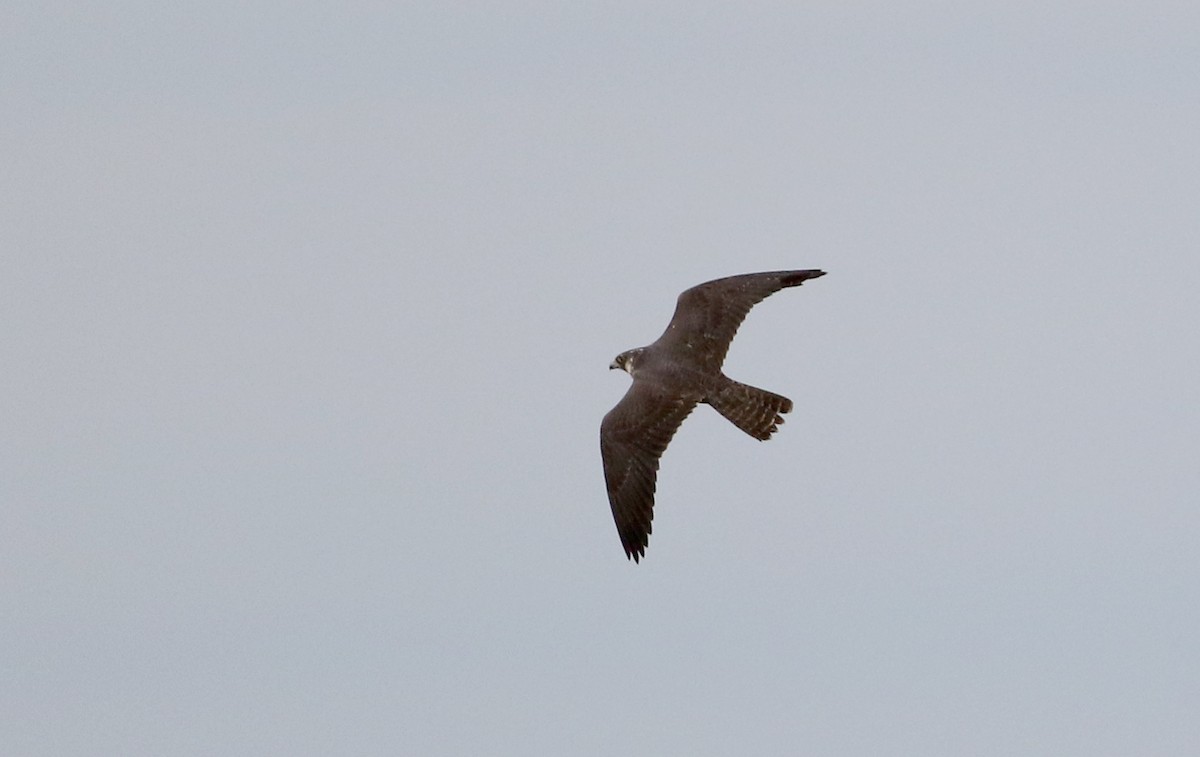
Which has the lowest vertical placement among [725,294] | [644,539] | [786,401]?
Result: [644,539]

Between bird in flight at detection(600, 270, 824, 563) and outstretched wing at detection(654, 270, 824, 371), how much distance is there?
11 mm

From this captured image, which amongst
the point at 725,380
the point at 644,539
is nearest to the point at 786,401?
the point at 725,380

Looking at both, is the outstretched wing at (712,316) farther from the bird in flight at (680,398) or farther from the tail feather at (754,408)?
the tail feather at (754,408)

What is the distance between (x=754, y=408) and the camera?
21078 millimetres

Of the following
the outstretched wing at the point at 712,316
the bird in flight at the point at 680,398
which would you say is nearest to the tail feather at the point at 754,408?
the bird in flight at the point at 680,398

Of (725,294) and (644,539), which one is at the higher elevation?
(725,294)

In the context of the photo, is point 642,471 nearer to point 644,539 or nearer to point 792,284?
point 644,539

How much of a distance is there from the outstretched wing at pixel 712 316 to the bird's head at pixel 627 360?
Answer: 67cm

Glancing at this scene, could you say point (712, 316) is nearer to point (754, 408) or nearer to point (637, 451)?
point (754, 408)

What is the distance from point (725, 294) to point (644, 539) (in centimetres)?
292

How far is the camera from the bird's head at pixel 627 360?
73.6 ft

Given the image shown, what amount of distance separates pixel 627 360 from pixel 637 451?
1605 millimetres

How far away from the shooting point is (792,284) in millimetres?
20859

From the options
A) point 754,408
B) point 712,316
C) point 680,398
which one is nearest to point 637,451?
point 680,398
